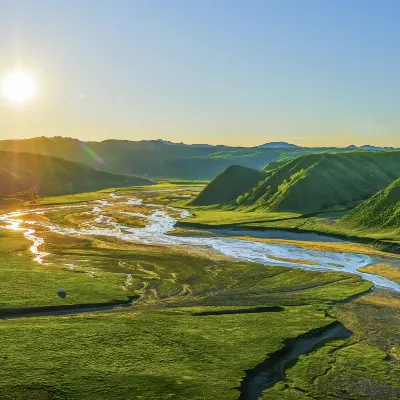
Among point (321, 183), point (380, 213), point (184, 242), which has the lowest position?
point (184, 242)

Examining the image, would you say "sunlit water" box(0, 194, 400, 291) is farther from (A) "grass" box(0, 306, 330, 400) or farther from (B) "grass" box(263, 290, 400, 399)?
(A) "grass" box(0, 306, 330, 400)

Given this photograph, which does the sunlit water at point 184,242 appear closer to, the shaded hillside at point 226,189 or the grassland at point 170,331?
the grassland at point 170,331

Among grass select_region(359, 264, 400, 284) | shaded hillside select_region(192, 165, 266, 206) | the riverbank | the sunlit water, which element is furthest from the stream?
shaded hillside select_region(192, 165, 266, 206)

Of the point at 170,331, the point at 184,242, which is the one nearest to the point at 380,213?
the point at 184,242

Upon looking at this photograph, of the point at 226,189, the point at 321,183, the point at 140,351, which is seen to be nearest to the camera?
the point at 140,351

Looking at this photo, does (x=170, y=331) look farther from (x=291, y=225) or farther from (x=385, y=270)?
(x=291, y=225)

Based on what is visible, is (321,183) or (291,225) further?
(321,183)

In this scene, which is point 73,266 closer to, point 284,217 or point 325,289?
point 325,289
